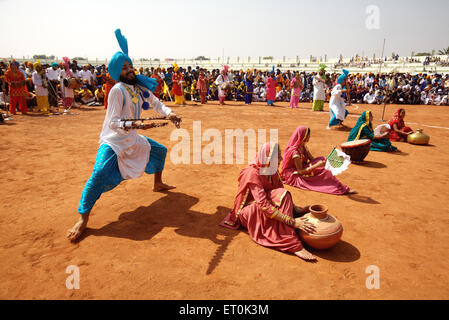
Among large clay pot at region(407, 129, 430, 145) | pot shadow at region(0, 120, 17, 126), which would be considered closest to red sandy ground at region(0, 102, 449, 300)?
large clay pot at region(407, 129, 430, 145)

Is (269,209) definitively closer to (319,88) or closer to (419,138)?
(419,138)

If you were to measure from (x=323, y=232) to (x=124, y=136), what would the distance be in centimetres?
284

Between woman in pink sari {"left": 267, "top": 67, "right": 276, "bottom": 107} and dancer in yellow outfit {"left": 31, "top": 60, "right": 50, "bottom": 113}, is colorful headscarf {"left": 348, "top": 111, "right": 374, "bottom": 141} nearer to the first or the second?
woman in pink sari {"left": 267, "top": 67, "right": 276, "bottom": 107}

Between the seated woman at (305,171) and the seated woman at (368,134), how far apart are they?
2.67 m

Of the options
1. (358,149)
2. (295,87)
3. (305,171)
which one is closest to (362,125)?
(358,149)

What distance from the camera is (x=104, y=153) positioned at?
3.87m

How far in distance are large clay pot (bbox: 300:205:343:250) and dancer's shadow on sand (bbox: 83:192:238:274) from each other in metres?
0.99

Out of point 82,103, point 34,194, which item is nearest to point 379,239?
point 34,194

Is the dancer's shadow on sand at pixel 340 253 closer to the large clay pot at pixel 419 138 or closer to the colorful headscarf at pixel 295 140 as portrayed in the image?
the colorful headscarf at pixel 295 140

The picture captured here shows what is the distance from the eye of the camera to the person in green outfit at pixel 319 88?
13138 millimetres

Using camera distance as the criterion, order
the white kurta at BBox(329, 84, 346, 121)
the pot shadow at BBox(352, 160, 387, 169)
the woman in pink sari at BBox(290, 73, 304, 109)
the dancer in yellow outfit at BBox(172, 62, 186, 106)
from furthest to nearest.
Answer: the dancer in yellow outfit at BBox(172, 62, 186, 106)
the woman in pink sari at BBox(290, 73, 304, 109)
the white kurta at BBox(329, 84, 346, 121)
the pot shadow at BBox(352, 160, 387, 169)

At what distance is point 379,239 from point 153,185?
12.5ft

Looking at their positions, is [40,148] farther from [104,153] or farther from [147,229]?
[147,229]

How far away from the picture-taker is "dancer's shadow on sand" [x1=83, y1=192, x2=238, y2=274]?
12.3 ft
